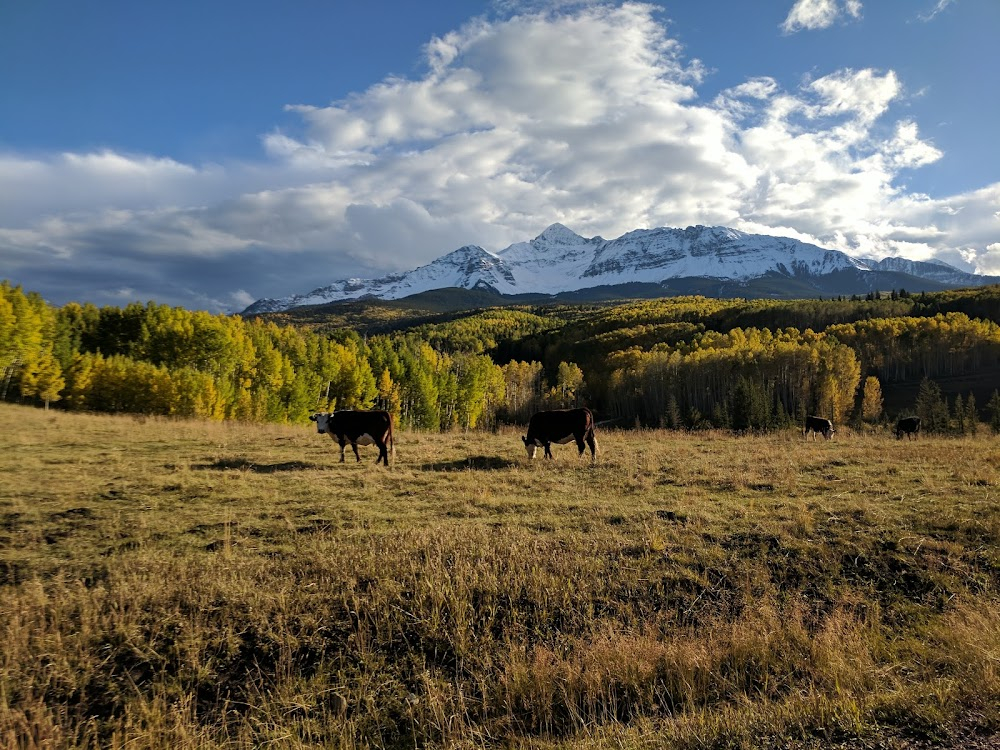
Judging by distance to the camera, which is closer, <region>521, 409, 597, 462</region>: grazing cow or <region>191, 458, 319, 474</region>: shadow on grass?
<region>191, 458, 319, 474</region>: shadow on grass

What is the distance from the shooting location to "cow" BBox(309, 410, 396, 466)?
17.9m

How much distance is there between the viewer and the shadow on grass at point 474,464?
1680 cm

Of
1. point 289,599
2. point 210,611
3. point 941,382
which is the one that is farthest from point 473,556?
point 941,382

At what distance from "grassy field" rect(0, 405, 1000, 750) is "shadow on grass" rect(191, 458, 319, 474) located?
111 inches

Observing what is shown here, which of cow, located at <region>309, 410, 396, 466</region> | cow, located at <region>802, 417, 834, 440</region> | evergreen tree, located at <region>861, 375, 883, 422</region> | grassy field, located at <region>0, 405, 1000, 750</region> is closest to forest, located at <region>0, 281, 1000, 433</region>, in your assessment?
evergreen tree, located at <region>861, 375, 883, 422</region>

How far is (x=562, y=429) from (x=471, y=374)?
227 ft

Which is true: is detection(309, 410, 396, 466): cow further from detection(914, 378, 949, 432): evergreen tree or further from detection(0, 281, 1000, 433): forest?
detection(914, 378, 949, 432): evergreen tree

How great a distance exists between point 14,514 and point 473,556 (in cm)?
1004

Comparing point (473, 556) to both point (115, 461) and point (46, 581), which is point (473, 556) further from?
point (115, 461)

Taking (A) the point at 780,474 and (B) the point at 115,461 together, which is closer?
(A) the point at 780,474

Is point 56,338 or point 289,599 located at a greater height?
point 56,338

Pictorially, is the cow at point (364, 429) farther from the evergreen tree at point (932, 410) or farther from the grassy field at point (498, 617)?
the evergreen tree at point (932, 410)

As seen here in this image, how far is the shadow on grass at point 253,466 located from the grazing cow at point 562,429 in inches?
318

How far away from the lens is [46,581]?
7551mm
